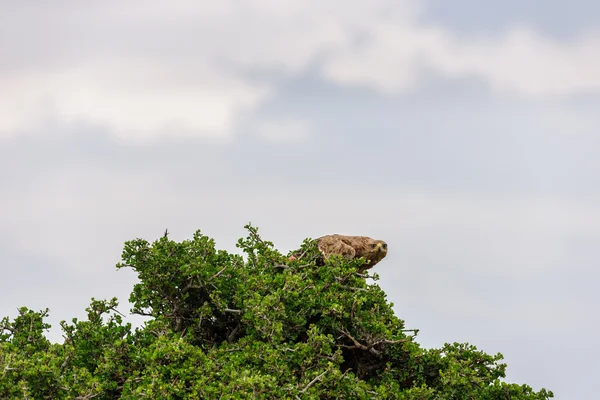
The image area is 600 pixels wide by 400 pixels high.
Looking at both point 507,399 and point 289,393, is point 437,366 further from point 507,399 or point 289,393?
point 289,393

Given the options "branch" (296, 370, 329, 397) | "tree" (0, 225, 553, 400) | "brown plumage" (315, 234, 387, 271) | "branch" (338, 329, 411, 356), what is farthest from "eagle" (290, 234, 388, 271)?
"branch" (296, 370, 329, 397)

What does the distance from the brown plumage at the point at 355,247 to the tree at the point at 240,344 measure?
1.64 m

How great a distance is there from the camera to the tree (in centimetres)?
1639

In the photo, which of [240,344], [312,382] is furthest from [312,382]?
[240,344]

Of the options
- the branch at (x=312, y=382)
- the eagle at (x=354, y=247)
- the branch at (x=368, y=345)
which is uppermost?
the eagle at (x=354, y=247)

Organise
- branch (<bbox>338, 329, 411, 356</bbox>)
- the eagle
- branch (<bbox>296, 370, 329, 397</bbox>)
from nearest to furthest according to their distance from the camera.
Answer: branch (<bbox>296, 370, 329, 397</bbox>) → branch (<bbox>338, 329, 411, 356</bbox>) → the eagle

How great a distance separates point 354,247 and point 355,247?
0.07 metres

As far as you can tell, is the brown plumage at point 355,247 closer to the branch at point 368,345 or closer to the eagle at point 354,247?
the eagle at point 354,247

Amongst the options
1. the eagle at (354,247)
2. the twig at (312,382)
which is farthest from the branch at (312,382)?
the eagle at (354,247)

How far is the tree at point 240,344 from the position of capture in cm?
1639

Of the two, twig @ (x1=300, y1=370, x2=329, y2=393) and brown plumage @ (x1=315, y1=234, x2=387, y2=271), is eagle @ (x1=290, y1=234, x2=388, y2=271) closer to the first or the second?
brown plumage @ (x1=315, y1=234, x2=387, y2=271)

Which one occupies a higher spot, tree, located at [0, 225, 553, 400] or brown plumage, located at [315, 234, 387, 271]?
brown plumage, located at [315, 234, 387, 271]

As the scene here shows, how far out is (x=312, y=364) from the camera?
17.1 m

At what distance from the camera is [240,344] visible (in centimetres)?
1789
